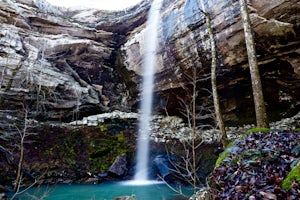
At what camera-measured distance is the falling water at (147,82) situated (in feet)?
40.7

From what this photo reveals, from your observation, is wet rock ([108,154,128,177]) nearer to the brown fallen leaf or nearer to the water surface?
the water surface

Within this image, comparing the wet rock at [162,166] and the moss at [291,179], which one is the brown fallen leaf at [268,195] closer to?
the moss at [291,179]

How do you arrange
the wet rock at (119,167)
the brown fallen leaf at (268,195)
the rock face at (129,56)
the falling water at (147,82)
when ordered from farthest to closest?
the falling water at (147,82)
the wet rock at (119,167)
the rock face at (129,56)
the brown fallen leaf at (268,195)

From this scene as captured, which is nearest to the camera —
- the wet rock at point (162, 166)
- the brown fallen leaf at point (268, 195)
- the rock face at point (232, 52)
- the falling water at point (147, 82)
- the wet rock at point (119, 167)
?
the brown fallen leaf at point (268, 195)

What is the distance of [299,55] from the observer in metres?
9.64

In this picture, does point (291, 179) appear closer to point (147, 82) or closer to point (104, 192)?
point (104, 192)

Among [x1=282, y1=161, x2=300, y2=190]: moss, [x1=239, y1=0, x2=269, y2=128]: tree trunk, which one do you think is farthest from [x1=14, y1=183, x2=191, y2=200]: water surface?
[x1=282, y1=161, x2=300, y2=190]: moss

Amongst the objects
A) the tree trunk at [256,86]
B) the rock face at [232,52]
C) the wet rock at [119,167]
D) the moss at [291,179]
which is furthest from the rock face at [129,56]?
the moss at [291,179]

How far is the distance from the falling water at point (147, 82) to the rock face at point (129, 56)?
1.77 feet

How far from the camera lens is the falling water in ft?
40.7

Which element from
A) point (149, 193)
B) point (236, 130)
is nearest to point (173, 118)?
point (236, 130)

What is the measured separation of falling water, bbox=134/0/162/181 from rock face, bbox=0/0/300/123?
0.54 m

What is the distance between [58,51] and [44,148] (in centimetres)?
650

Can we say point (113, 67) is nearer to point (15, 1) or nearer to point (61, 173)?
point (15, 1)
